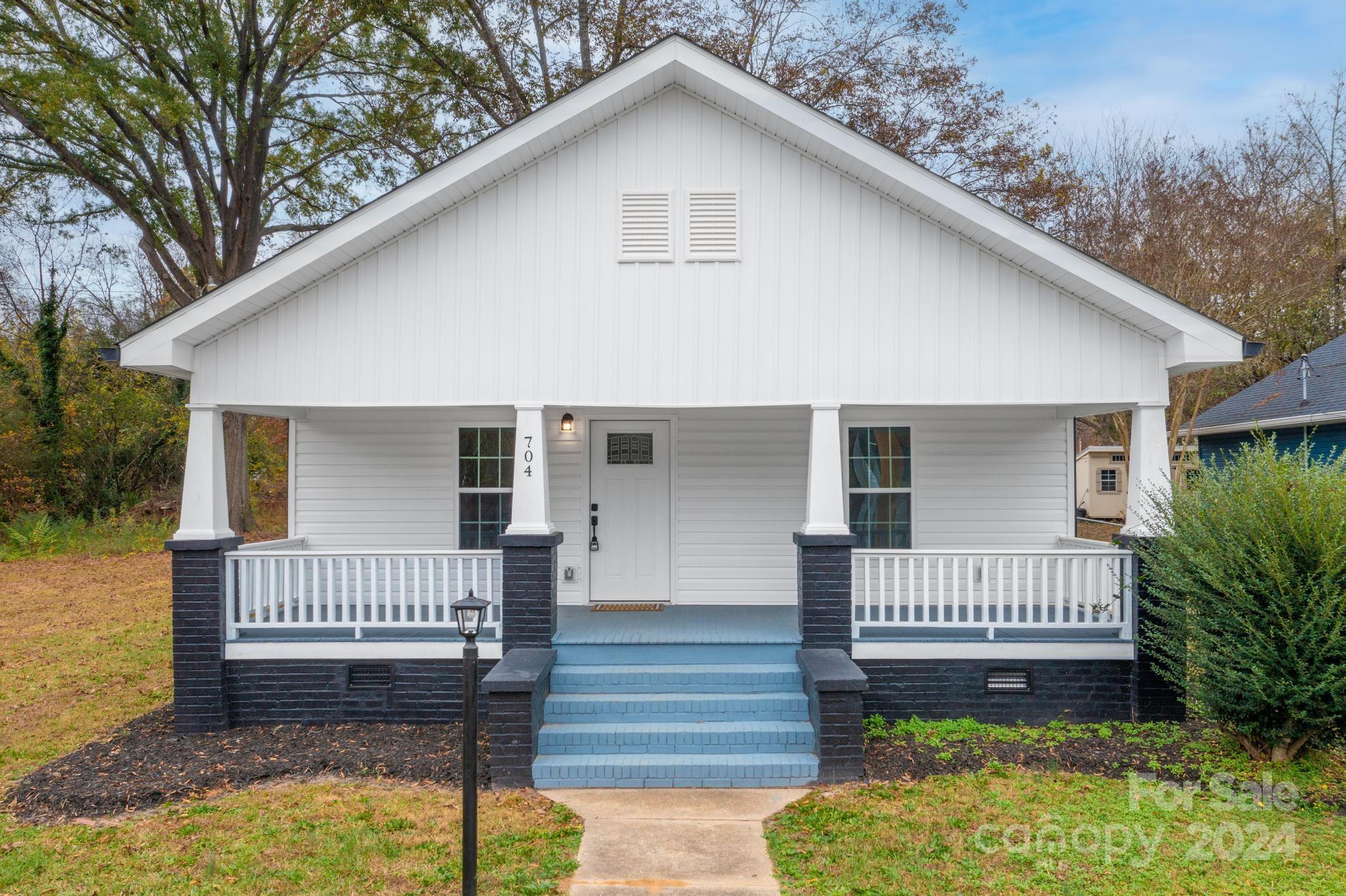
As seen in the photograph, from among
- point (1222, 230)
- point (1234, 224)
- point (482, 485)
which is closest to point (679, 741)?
point (482, 485)

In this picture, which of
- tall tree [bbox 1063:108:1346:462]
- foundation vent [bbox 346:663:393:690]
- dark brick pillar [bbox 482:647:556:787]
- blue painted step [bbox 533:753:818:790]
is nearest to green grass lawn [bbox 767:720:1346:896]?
blue painted step [bbox 533:753:818:790]

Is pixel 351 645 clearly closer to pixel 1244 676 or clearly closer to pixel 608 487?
pixel 608 487

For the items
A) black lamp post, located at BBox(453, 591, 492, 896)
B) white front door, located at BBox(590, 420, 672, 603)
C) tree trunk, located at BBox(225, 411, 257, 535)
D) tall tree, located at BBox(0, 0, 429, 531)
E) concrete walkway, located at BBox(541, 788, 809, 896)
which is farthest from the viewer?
tree trunk, located at BBox(225, 411, 257, 535)

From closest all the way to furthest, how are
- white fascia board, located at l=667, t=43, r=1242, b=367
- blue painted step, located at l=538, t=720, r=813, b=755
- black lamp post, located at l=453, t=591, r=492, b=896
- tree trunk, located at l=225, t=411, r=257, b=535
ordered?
black lamp post, located at l=453, t=591, r=492, b=896 < blue painted step, located at l=538, t=720, r=813, b=755 < white fascia board, located at l=667, t=43, r=1242, b=367 < tree trunk, located at l=225, t=411, r=257, b=535

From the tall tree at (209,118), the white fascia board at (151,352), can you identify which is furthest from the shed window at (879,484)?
the tall tree at (209,118)

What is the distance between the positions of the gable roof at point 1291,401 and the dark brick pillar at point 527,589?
42.4 feet

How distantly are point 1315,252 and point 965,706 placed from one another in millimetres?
17084

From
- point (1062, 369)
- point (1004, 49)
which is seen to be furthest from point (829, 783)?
point (1004, 49)

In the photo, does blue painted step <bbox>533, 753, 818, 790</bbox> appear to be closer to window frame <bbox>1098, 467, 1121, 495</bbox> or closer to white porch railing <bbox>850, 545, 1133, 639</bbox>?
white porch railing <bbox>850, 545, 1133, 639</bbox>

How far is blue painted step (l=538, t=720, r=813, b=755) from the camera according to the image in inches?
245

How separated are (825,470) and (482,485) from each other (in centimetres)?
420

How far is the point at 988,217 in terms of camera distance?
674cm

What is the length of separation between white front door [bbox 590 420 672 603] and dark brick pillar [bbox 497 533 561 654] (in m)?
2.09

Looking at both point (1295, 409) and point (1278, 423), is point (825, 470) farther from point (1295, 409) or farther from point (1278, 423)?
point (1295, 409)
